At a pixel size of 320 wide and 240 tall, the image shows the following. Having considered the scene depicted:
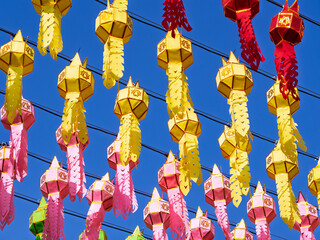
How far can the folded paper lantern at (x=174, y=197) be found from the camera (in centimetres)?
916

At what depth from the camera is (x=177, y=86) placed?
810cm

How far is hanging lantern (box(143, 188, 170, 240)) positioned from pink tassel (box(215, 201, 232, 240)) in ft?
2.09

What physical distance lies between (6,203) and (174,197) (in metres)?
1.89

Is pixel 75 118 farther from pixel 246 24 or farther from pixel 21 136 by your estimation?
pixel 246 24

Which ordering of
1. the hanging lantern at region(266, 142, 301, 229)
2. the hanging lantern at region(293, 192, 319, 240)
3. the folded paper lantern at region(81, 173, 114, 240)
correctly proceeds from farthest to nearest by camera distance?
the hanging lantern at region(293, 192, 319, 240) < the folded paper lantern at region(81, 173, 114, 240) < the hanging lantern at region(266, 142, 301, 229)

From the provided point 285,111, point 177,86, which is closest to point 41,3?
point 177,86

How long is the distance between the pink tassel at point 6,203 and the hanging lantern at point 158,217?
6.96 ft

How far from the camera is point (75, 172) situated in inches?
339

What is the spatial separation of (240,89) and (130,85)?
4.28 ft

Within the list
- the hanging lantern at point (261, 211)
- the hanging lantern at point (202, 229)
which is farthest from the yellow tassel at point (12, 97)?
the hanging lantern at point (261, 211)

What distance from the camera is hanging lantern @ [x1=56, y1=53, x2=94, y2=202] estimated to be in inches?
330

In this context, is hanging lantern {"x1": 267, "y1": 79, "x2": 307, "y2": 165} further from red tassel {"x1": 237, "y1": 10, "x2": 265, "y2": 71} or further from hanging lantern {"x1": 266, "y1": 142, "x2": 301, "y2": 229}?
red tassel {"x1": 237, "y1": 10, "x2": 265, "y2": 71}

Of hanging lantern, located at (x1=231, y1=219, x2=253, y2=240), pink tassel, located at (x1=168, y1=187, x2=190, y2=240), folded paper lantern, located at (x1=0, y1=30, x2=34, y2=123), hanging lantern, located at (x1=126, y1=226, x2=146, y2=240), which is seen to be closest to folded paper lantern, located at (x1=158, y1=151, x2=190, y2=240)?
pink tassel, located at (x1=168, y1=187, x2=190, y2=240)

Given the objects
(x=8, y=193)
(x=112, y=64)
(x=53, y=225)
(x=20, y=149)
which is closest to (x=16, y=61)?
(x=20, y=149)
